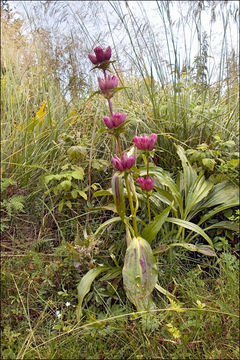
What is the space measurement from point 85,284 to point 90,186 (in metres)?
0.59

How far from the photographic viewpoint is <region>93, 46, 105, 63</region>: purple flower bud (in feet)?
3.93

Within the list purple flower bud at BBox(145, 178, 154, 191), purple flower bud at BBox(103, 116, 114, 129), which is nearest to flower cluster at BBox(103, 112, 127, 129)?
purple flower bud at BBox(103, 116, 114, 129)

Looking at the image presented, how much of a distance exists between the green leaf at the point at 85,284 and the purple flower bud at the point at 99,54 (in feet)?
2.83

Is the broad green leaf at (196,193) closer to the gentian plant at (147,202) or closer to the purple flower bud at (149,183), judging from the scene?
the gentian plant at (147,202)

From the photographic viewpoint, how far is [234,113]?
2.34 m

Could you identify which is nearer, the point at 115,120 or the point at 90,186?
the point at 115,120

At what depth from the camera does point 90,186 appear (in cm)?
177

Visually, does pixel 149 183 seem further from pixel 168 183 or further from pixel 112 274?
pixel 112 274

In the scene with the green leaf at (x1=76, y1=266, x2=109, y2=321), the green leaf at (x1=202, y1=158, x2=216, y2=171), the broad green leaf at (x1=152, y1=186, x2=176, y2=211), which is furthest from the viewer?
the green leaf at (x1=202, y1=158, x2=216, y2=171)

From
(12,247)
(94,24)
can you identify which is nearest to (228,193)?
(12,247)

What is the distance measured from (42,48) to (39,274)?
1728 millimetres

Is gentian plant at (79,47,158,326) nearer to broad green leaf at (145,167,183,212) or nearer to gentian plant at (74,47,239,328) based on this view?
gentian plant at (74,47,239,328)

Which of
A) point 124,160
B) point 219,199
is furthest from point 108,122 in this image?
point 219,199

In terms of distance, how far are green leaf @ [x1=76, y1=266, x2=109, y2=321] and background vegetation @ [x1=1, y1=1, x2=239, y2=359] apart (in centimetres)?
4
